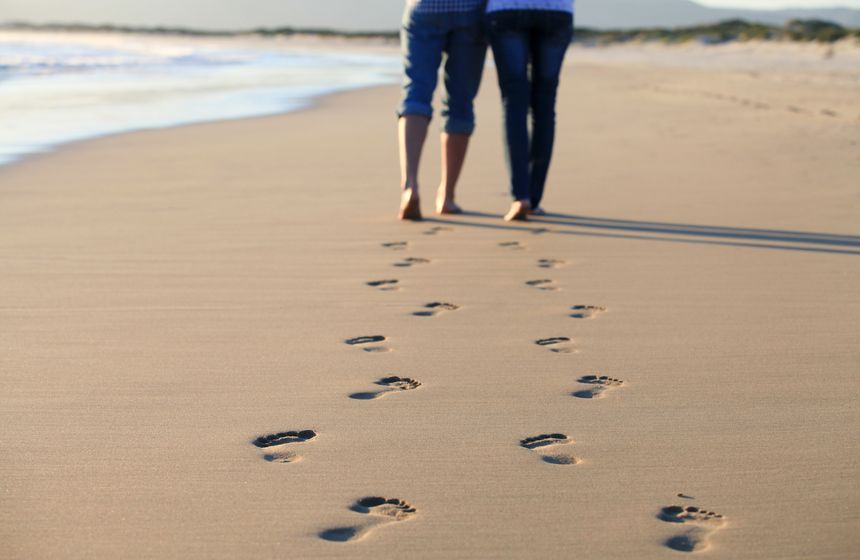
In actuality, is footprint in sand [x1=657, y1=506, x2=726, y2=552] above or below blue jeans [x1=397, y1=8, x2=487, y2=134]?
below

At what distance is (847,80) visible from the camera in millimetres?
14484

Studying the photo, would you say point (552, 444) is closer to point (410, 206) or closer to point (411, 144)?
point (410, 206)

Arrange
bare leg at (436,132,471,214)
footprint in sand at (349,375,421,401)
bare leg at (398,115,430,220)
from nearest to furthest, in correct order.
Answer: footprint in sand at (349,375,421,401) < bare leg at (398,115,430,220) < bare leg at (436,132,471,214)

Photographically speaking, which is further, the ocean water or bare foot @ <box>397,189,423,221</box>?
the ocean water

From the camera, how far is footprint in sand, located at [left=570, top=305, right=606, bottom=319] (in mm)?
3035

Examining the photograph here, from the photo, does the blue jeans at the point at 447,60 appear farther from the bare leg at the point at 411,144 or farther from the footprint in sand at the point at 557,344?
the footprint in sand at the point at 557,344

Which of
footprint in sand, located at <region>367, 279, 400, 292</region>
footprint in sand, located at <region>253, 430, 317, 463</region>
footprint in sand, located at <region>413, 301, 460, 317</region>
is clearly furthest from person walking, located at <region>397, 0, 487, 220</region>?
footprint in sand, located at <region>253, 430, 317, 463</region>

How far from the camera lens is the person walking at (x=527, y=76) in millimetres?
4375

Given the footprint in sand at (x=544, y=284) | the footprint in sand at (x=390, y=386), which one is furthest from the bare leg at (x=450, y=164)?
the footprint in sand at (x=390, y=386)

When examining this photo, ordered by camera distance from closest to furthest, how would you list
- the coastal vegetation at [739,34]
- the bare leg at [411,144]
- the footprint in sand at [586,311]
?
1. the footprint in sand at [586,311]
2. the bare leg at [411,144]
3. the coastal vegetation at [739,34]

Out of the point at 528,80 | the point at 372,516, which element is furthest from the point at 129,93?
the point at 372,516

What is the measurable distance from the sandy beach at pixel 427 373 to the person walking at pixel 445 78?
225 mm

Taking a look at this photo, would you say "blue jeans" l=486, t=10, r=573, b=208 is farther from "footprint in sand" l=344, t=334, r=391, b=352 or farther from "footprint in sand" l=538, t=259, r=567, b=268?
→ "footprint in sand" l=344, t=334, r=391, b=352

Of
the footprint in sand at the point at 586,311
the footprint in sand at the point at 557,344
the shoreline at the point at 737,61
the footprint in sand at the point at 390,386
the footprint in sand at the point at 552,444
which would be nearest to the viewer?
the footprint in sand at the point at 552,444
